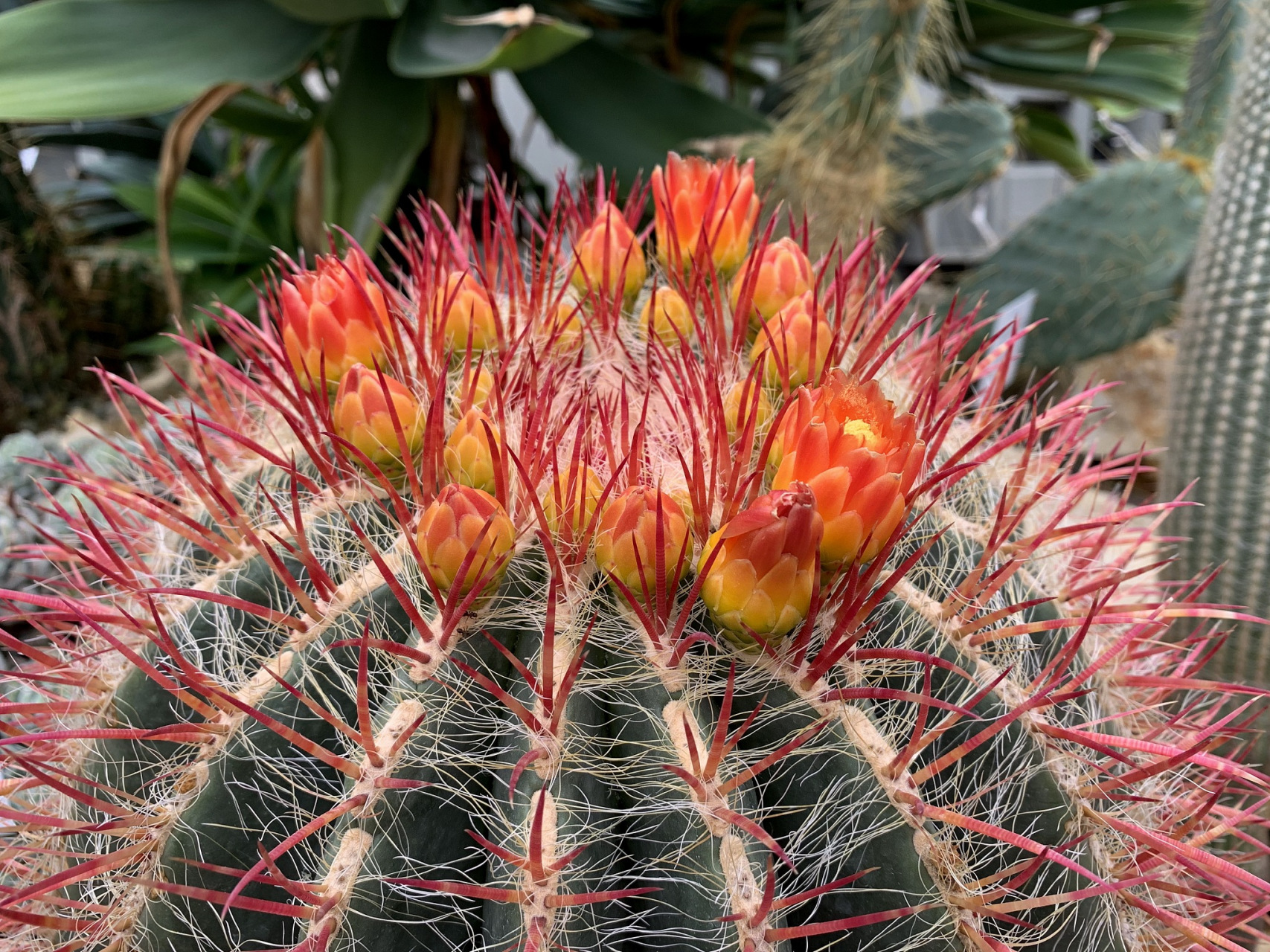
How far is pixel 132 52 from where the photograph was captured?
3.57 ft

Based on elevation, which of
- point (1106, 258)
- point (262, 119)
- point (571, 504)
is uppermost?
point (571, 504)

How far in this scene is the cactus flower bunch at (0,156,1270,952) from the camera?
30 cm

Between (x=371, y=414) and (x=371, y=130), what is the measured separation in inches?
39.3

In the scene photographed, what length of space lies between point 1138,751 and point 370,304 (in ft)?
1.36

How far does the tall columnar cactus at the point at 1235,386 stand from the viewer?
839mm

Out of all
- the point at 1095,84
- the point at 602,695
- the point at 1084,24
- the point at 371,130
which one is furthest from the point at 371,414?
the point at 1095,84

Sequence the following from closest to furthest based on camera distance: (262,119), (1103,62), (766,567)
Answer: (766,567), (262,119), (1103,62)

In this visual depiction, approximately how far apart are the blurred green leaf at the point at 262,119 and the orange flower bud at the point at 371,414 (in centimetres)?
142

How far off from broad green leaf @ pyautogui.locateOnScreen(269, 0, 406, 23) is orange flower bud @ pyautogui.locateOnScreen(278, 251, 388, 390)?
2.76ft

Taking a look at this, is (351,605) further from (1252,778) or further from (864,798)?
(1252,778)

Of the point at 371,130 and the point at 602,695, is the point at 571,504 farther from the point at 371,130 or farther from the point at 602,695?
the point at 371,130

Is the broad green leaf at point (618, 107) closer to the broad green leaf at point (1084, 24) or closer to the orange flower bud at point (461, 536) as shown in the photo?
the broad green leaf at point (1084, 24)

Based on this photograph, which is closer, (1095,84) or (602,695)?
(602,695)

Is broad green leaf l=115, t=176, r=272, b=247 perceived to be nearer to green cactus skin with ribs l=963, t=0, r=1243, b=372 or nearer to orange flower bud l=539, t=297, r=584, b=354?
green cactus skin with ribs l=963, t=0, r=1243, b=372
